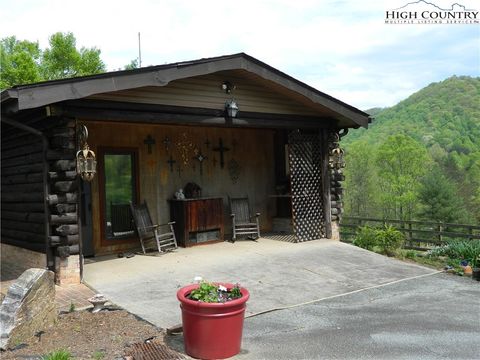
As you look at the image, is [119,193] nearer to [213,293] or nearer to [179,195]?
[179,195]

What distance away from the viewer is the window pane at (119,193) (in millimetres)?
8328

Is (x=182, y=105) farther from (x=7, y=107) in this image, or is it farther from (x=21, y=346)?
(x=21, y=346)

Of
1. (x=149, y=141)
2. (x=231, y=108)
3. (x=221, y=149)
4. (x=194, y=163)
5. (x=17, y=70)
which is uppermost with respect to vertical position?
(x=17, y=70)

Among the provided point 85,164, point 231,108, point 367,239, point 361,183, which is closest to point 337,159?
point 367,239

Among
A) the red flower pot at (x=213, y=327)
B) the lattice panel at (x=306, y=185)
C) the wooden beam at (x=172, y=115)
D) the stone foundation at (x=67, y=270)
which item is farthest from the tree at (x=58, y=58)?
the red flower pot at (x=213, y=327)

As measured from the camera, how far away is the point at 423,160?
36625 mm

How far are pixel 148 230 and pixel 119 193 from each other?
36.3 inches

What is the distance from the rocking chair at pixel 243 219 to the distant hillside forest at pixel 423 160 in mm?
17946

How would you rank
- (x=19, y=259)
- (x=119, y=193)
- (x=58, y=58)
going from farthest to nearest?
1. (x=58, y=58)
2. (x=119, y=193)
3. (x=19, y=259)

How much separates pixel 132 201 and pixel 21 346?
15.0 ft

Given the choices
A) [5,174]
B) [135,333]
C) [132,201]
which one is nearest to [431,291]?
[135,333]

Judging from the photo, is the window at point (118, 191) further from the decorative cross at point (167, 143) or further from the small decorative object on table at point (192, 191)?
the small decorative object on table at point (192, 191)

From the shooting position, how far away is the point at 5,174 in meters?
8.08

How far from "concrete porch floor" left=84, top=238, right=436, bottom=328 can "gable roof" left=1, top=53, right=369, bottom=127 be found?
2576mm
